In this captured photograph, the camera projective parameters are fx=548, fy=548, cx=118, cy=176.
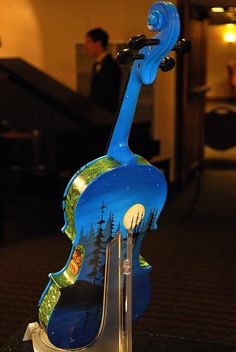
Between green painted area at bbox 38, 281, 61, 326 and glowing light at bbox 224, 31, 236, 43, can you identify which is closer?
green painted area at bbox 38, 281, 61, 326

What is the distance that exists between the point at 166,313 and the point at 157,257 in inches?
30.3

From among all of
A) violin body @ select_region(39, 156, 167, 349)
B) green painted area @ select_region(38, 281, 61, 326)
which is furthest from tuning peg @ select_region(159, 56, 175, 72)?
green painted area @ select_region(38, 281, 61, 326)

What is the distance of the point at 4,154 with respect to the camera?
3.45 meters

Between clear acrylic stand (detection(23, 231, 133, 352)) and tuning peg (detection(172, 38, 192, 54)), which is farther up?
tuning peg (detection(172, 38, 192, 54))

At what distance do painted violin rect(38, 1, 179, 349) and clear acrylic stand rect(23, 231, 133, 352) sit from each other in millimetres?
18

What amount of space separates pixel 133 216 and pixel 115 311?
271 millimetres

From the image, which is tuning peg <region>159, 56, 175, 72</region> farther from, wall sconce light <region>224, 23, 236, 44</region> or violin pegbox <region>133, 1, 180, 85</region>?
wall sconce light <region>224, 23, 236, 44</region>

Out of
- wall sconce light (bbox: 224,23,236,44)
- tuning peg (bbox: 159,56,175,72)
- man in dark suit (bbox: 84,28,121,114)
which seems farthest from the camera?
wall sconce light (bbox: 224,23,236,44)

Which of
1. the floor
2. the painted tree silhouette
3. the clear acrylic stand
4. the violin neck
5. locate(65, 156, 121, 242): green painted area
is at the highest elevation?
the violin neck

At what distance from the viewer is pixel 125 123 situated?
138cm

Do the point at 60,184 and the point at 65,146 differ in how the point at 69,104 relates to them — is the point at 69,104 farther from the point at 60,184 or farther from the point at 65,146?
the point at 60,184

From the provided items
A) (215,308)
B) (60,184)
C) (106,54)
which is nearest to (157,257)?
(215,308)

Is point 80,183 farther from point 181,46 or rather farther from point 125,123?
point 181,46

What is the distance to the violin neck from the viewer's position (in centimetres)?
135
